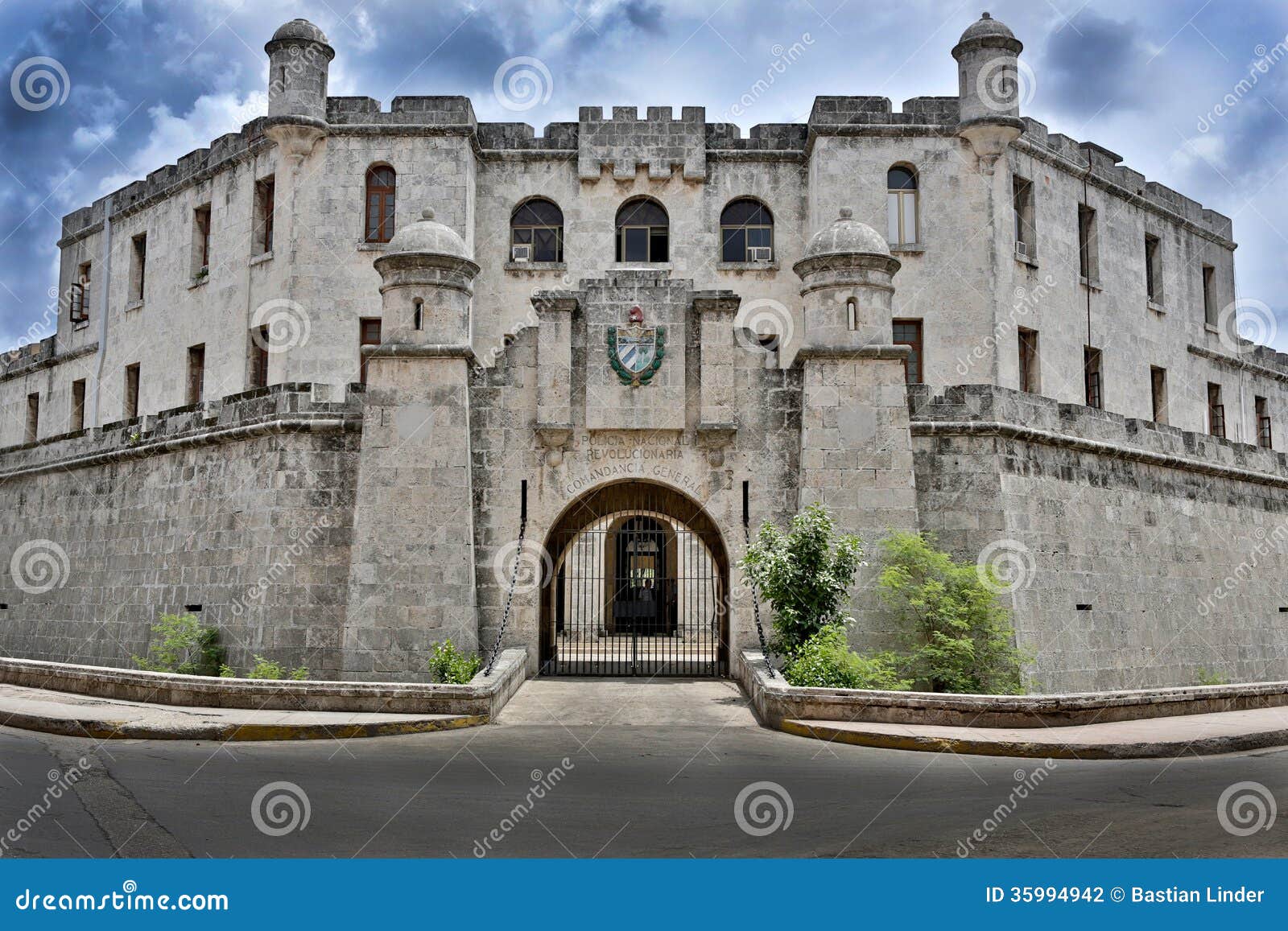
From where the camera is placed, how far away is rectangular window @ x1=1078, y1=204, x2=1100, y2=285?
26.3 m

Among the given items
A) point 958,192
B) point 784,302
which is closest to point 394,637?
point 784,302

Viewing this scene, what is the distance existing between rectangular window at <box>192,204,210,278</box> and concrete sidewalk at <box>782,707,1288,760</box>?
20.8 m

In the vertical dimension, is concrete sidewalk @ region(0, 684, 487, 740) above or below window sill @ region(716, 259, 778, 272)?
below

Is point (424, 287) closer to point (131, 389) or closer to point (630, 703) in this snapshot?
point (630, 703)

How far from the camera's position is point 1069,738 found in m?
11.6

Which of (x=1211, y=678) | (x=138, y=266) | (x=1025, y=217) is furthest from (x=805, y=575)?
(x=138, y=266)

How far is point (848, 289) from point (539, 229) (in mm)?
9871

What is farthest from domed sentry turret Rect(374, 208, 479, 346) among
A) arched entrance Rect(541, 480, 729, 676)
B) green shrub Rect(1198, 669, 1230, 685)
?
green shrub Rect(1198, 669, 1230, 685)

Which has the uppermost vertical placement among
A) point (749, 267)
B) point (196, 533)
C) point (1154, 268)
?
point (1154, 268)

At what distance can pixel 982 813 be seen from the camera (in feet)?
26.8

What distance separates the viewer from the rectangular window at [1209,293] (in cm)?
3073

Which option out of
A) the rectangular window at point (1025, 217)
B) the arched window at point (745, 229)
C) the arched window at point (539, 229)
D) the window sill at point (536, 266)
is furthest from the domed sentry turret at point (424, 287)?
the rectangular window at point (1025, 217)

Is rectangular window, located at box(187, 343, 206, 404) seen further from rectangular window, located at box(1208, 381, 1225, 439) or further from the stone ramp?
rectangular window, located at box(1208, 381, 1225, 439)

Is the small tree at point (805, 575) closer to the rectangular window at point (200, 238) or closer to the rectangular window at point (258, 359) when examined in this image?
the rectangular window at point (258, 359)
